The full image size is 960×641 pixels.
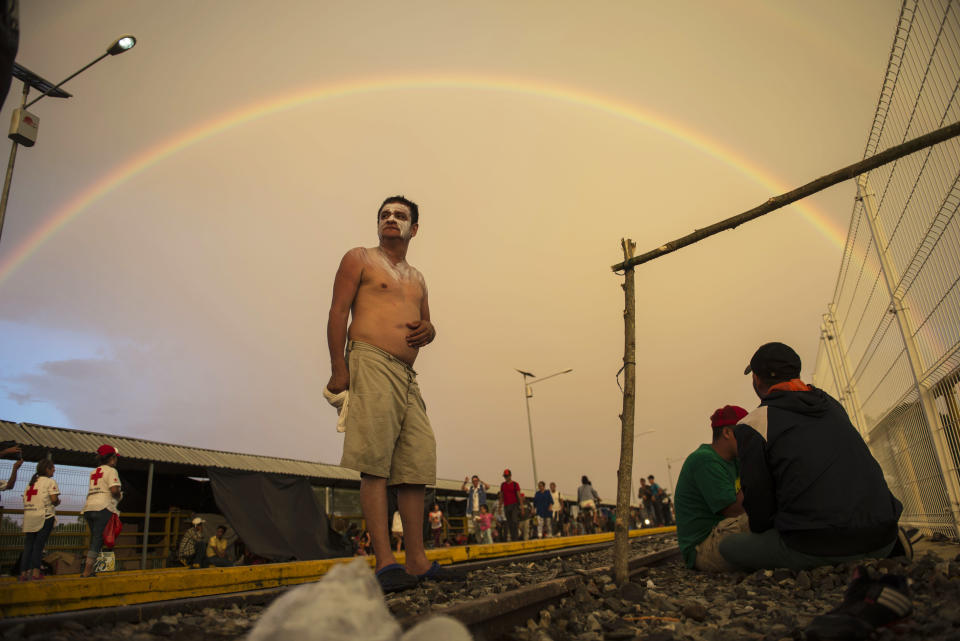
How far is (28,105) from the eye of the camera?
981cm

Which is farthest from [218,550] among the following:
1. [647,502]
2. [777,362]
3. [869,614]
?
[647,502]

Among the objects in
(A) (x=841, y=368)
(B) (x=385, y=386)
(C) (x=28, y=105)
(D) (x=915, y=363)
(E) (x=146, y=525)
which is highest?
(C) (x=28, y=105)

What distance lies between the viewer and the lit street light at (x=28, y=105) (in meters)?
9.45

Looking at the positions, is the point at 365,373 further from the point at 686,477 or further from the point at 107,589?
the point at 686,477

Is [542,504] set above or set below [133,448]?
below

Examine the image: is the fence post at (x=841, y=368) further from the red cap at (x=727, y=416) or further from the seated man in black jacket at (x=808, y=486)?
the seated man in black jacket at (x=808, y=486)

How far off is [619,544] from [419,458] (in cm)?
142

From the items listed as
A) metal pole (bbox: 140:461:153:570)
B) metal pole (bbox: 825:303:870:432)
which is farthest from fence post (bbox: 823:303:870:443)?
metal pole (bbox: 140:461:153:570)

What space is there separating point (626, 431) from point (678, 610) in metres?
1.42

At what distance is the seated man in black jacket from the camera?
136 inches

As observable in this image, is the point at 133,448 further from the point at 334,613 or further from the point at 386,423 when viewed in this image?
the point at 334,613

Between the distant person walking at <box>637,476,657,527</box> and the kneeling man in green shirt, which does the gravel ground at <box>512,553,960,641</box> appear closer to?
the kneeling man in green shirt

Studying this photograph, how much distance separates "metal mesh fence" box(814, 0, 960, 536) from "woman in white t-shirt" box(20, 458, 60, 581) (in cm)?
1052

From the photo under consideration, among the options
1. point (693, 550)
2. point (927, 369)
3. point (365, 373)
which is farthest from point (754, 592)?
point (927, 369)
